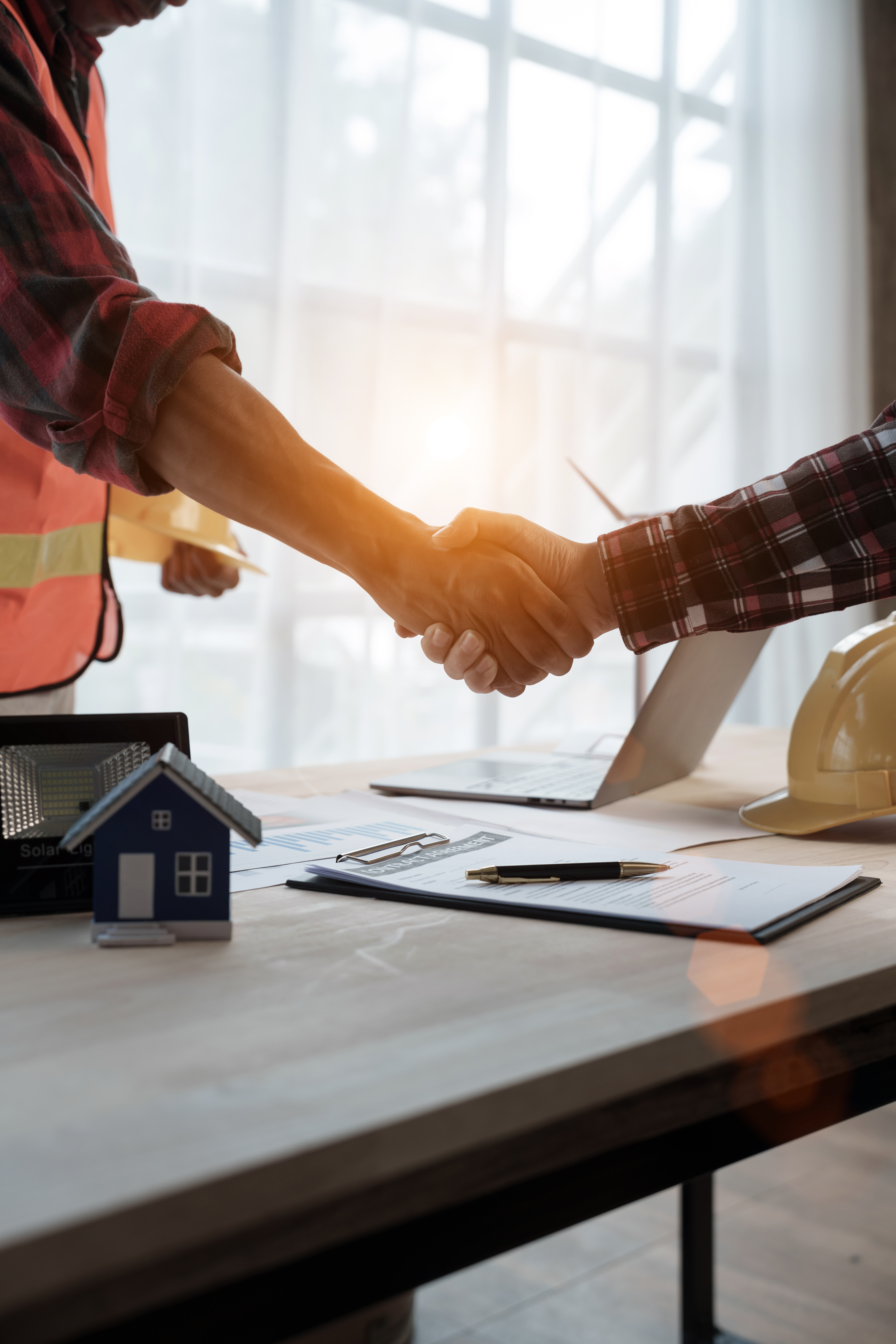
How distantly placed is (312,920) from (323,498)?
A: 1.77 feet

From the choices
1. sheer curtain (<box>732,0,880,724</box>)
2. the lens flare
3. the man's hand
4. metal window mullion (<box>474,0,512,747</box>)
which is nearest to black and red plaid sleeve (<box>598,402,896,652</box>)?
→ the man's hand

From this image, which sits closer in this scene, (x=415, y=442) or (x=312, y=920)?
(x=312, y=920)

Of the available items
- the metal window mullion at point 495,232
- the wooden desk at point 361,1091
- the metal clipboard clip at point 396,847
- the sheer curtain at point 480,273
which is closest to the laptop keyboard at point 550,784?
the metal clipboard clip at point 396,847

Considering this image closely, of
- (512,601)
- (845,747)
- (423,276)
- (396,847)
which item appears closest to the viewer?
(396,847)

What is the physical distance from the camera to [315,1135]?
336 millimetres

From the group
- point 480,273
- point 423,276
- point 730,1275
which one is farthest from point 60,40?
point 730,1275

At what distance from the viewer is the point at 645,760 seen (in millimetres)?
1077

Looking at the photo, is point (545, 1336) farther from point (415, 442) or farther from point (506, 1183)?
point (415, 442)

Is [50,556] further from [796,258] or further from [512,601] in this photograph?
[796,258]

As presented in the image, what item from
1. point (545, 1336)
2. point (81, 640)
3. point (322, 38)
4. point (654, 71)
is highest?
point (654, 71)

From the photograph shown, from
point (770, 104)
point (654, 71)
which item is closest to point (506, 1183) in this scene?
point (654, 71)

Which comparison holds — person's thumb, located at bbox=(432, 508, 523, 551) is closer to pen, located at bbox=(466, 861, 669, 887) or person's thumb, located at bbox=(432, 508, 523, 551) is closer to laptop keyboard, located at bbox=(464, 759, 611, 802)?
laptop keyboard, located at bbox=(464, 759, 611, 802)

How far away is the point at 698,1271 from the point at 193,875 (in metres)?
1.07

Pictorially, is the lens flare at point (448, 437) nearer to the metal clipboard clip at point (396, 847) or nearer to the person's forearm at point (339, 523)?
the person's forearm at point (339, 523)
